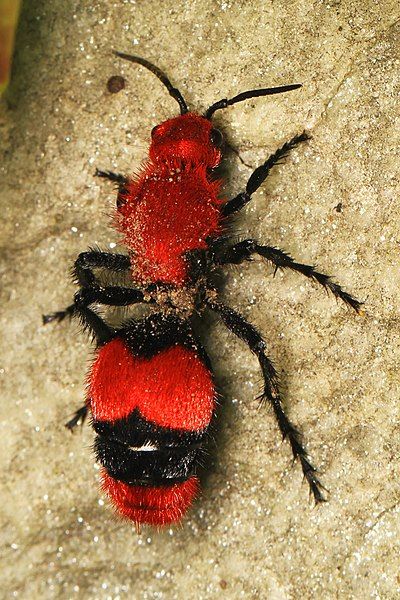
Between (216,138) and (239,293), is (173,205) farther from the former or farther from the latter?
(239,293)

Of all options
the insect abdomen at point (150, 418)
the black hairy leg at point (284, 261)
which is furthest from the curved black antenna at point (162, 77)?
the insect abdomen at point (150, 418)

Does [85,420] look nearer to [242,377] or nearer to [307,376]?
[242,377]

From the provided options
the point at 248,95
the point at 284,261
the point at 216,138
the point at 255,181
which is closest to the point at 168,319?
the point at 284,261

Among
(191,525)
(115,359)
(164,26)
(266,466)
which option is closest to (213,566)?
(191,525)

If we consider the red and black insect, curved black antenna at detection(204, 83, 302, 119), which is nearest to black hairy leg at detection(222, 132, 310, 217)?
the red and black insect

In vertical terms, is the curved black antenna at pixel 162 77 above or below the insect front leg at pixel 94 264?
above

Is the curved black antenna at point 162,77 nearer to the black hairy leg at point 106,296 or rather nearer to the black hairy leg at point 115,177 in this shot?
the black hairy leg at point 115,177

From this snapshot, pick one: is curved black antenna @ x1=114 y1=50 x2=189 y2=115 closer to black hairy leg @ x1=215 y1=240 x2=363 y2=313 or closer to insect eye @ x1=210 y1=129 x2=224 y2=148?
insect eye @ x1=210 y1=129 x2=224 y2=148
